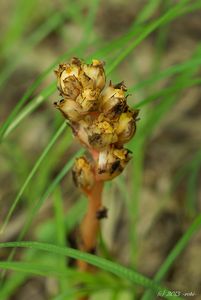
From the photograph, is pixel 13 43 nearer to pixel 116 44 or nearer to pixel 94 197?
pixel 116 44

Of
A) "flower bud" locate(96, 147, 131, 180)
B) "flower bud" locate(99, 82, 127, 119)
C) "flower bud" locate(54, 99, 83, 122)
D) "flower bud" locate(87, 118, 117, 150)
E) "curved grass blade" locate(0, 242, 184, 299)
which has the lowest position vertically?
"curved grass blade" locate(0, 242, 184, 299)

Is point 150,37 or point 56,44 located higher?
point 56,44

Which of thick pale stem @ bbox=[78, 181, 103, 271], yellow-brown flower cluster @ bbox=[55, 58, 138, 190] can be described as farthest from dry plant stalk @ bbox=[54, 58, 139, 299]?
thick pale stem @ bbox=[78, 181, 103, 271]

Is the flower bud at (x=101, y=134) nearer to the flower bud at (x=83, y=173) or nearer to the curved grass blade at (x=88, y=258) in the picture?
the flower bud at (x=83, y=173)

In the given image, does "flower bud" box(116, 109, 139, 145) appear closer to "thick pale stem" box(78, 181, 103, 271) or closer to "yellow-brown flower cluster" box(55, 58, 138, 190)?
"yellow-brown flower cluster" box(55, 58, 138, 190)

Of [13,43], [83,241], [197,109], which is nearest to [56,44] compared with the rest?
[13,43]

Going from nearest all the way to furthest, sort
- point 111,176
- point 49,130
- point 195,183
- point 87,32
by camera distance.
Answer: point 111,176
point 87,32
point 195,183
point 49,130
